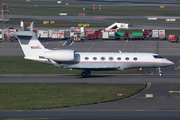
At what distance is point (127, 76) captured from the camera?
46156 millimetres

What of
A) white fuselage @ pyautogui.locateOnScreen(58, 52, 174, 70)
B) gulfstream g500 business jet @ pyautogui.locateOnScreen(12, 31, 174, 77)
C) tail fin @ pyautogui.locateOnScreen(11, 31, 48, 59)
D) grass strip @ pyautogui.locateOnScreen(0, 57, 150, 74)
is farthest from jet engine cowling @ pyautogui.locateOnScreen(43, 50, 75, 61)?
grass strip @ pyautogui.locateOnScreen(0, 57, 150, 74)

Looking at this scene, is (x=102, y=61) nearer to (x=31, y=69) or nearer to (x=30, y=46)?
(x=30, y=46)

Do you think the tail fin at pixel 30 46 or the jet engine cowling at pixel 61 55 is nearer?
the jet engine cowling at pixel 61 55

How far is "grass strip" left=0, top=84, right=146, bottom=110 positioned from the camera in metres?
30.0

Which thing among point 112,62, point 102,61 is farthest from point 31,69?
point 112,62

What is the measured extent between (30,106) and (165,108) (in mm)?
12664

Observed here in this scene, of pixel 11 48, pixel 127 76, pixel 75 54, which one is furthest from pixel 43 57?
pixel 11 48

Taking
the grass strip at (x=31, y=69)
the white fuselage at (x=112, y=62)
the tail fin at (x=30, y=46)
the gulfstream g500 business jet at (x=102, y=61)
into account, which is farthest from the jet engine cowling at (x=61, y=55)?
the grass strip at (x=31, y=69)

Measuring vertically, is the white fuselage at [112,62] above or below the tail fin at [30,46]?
below

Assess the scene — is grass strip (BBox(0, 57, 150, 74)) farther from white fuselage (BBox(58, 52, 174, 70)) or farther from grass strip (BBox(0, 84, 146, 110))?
grass strip (BBox(0, 84, 146, 110))

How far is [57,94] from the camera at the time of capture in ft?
113

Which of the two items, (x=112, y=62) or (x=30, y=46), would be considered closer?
(x=112, y=62)

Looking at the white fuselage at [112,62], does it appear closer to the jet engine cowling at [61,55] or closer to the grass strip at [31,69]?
the jet engine cowling at [61,55]

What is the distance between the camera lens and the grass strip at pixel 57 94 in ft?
98.5
